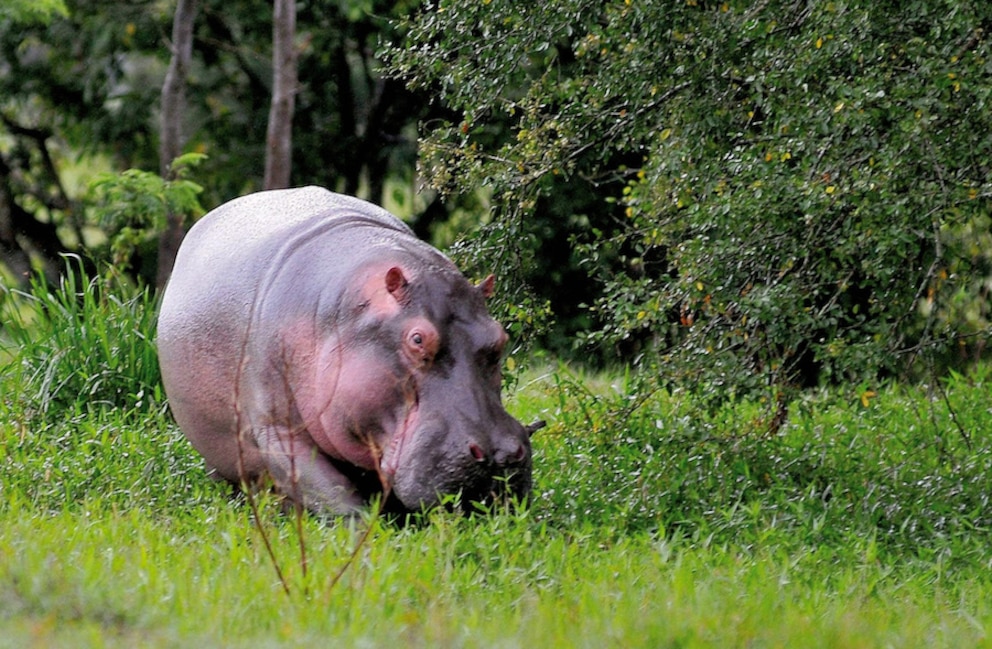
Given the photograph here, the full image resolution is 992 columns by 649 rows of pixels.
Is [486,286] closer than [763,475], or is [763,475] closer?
[486,286]

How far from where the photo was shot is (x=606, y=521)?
622 centimetres

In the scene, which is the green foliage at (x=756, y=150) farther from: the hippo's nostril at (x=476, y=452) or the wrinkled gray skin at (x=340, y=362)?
the hippo's nostril at (x=476, y=452)

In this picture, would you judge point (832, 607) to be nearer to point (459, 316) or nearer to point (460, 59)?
point (459, 316)

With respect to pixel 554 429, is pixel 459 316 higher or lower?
higher

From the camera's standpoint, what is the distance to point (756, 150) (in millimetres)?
6664

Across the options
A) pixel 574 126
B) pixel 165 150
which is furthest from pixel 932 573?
pixel 165 150

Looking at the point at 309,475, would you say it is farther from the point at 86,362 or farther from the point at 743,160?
the point at 86,362

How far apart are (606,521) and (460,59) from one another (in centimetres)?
238

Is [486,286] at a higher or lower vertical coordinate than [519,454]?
higher

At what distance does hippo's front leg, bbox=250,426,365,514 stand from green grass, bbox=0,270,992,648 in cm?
11

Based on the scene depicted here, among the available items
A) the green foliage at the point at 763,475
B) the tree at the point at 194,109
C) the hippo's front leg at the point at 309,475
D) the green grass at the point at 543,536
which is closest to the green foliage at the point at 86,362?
the green grass at the point at 543,536

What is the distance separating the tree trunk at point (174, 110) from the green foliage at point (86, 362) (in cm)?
316

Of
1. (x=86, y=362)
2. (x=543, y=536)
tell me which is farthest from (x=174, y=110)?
(x=543, y=536)

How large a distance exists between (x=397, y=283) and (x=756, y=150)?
1842 millimetres
